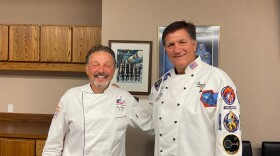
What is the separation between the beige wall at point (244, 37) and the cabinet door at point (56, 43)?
726 millimetres

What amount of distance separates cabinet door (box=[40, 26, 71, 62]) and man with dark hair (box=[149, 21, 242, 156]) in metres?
1.45

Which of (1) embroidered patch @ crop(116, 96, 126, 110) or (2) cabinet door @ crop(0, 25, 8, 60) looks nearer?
(1) embroidered patch @ crop(116, 96, 126, 110)

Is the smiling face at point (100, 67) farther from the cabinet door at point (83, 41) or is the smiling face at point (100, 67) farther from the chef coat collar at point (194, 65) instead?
the cabinet door at point (83, 41)

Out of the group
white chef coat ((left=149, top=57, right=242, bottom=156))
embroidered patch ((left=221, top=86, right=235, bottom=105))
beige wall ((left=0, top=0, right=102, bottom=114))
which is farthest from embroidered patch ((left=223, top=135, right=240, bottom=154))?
beige wall ((left=0, top=0, right=102, bottom=114))

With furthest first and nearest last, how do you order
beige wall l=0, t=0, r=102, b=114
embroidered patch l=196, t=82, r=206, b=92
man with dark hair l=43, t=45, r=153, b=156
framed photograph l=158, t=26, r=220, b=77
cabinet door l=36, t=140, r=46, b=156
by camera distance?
beige wall l=0, t=0, r=102, b=114, cabinet door l=36, t=140, r=46, b=156, framed photograph l=158, t=26, r=220, b=77, man with dark hair l=43, t=45, r=153, b=156, embroidered patch l=196, t=82, r=206, b=92

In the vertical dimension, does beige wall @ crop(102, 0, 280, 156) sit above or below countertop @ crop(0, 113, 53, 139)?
above

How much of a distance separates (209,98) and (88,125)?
0.75 m

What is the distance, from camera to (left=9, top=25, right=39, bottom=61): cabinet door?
2797 millimetres

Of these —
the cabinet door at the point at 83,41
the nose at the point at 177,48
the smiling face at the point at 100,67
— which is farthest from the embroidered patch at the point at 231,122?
the cabinet door at the point at 83,41

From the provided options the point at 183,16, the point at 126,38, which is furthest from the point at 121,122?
the point at 183,16

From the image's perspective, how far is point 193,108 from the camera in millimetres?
1568

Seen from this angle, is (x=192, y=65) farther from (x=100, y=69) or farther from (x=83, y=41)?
(x=83, y=41)

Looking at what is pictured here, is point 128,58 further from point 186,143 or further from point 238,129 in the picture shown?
point 238,129

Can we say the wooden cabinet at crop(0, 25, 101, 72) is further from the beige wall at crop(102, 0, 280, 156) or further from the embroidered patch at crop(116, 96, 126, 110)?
the embroidered patch at crop(116, 96, 126, 110)
